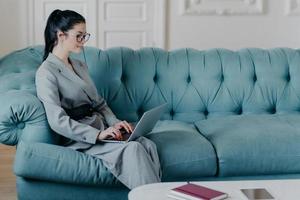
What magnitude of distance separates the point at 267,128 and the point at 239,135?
0.59 ft

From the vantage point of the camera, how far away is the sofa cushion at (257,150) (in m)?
2.50

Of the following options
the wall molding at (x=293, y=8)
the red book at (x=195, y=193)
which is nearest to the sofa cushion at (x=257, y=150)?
the red book at (x=195, y=193)

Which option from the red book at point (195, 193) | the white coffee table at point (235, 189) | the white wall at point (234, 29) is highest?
the white wall at point (234, 29)

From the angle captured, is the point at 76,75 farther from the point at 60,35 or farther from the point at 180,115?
the point at 180,115

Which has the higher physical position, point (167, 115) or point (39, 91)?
point (39, 91)

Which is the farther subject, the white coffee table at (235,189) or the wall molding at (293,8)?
the wall molding at (293,8)

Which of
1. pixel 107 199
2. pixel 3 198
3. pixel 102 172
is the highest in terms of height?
pixel 102 172

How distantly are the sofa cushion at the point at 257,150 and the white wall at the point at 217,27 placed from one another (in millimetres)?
2067

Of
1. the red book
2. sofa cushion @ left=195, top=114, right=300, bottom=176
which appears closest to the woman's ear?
sofa cushion @ left=195, top=114, right=300, bottom=176

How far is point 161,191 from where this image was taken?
1.85 m

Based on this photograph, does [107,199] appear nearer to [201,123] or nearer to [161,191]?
[161,191]

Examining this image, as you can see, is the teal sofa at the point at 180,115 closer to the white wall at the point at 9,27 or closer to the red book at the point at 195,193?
the red book at the point at 195,193

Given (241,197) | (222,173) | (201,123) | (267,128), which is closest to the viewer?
(241,197)

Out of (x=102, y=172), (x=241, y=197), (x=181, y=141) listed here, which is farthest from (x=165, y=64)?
(x=241, y=197)
